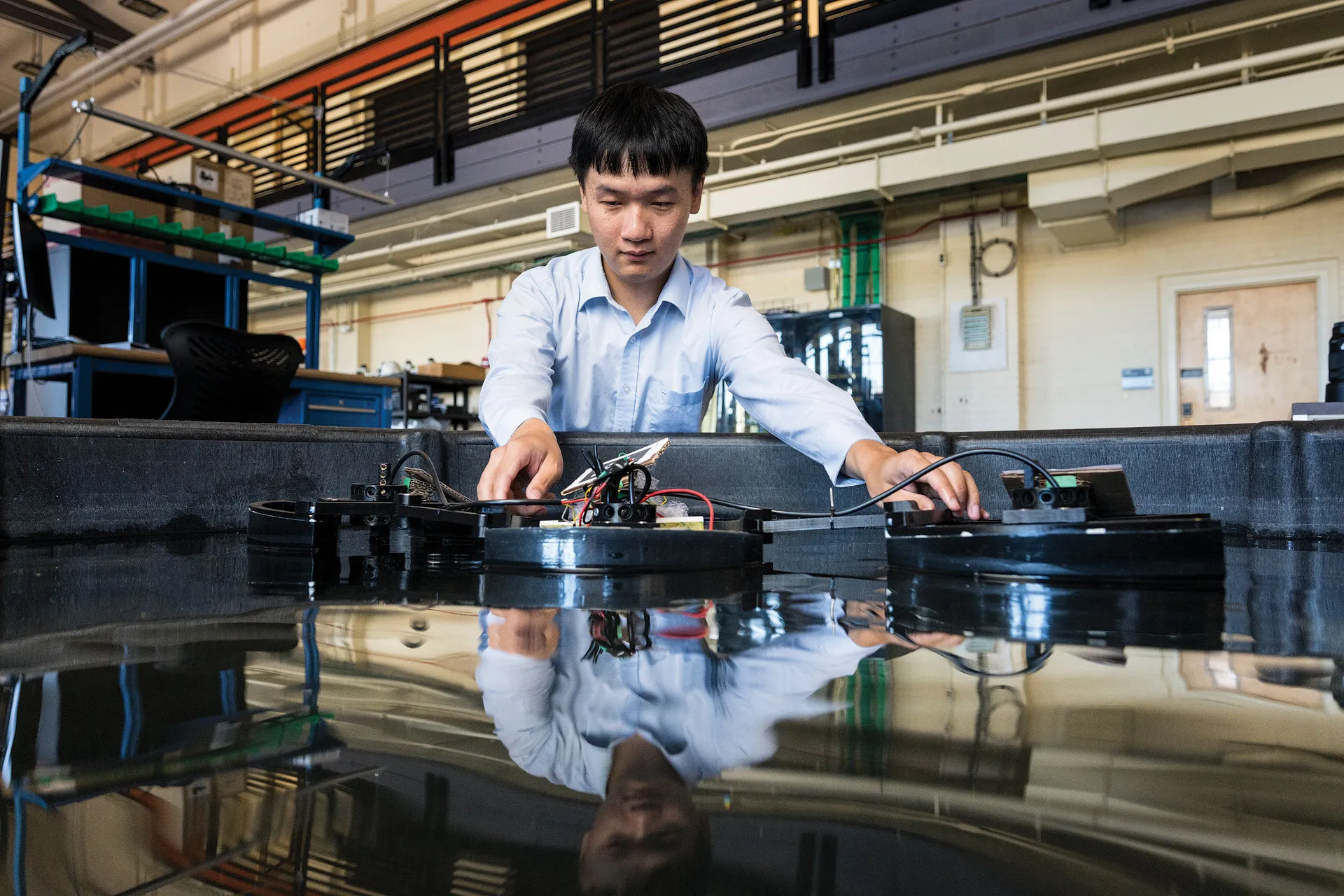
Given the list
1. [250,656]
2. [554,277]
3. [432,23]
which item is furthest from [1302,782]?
[432,23]

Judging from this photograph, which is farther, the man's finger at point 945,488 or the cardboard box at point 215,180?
the cardboard box at point 215,180

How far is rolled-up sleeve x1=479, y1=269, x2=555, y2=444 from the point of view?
1032 mm

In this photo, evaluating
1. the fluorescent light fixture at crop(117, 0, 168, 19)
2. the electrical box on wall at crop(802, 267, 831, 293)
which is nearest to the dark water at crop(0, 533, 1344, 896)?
the electrical box on wall at crop(802, 267, 831, 293)

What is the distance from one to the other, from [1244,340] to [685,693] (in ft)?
17.2

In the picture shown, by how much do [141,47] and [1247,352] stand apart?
28.0ft

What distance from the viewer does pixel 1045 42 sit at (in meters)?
3.74

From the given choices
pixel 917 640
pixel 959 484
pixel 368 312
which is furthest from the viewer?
pixel 368 312

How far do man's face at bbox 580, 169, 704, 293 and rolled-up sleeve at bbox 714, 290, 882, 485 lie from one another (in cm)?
17

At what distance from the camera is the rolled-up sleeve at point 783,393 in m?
1.01

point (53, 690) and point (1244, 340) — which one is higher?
point (1244, 340)

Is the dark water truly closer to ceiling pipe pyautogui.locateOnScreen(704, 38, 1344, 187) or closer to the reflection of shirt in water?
the reflection of shirt in water

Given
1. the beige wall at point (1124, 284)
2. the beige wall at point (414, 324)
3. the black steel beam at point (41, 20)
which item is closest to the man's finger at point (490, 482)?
the beige wall at point (1124, 284)

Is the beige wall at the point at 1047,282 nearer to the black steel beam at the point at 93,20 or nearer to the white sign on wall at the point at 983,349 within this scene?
the white sign on wall at the point at 983,349

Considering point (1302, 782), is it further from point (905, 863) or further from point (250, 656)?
point (250, 656)
